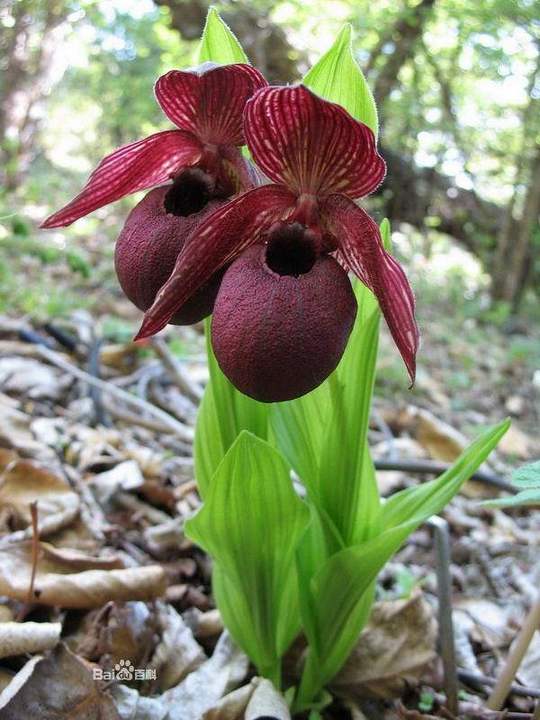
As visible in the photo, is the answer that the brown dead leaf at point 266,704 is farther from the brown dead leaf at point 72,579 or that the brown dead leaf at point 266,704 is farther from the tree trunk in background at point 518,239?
the tree trunk in background at point 518,239

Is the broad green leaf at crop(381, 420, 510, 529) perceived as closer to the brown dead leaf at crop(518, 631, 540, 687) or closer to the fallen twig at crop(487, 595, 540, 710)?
the fallen twig at crop(487, 595, 540, 710)

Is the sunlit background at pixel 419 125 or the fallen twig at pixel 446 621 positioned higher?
the sunlit background at pixel 419 125

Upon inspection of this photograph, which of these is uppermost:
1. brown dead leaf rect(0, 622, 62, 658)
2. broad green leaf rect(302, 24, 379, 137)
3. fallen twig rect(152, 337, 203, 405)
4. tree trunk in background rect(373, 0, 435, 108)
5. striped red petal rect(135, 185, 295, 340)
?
tree trunk in background rect(373, 0, 435, 108)

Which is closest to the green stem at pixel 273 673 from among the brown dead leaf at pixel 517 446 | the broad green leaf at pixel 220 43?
the broad green leaf at pixel 220 43

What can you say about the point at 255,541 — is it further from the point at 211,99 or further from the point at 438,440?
the point at 438,440

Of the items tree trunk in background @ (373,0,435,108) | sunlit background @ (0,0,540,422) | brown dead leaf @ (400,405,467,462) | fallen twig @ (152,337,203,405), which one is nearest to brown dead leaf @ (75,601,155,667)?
fallen twig @ (152,337,203,405)

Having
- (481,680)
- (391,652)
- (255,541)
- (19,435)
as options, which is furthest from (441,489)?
(19,435)

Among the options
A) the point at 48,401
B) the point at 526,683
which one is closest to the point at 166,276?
the point at 526,683
